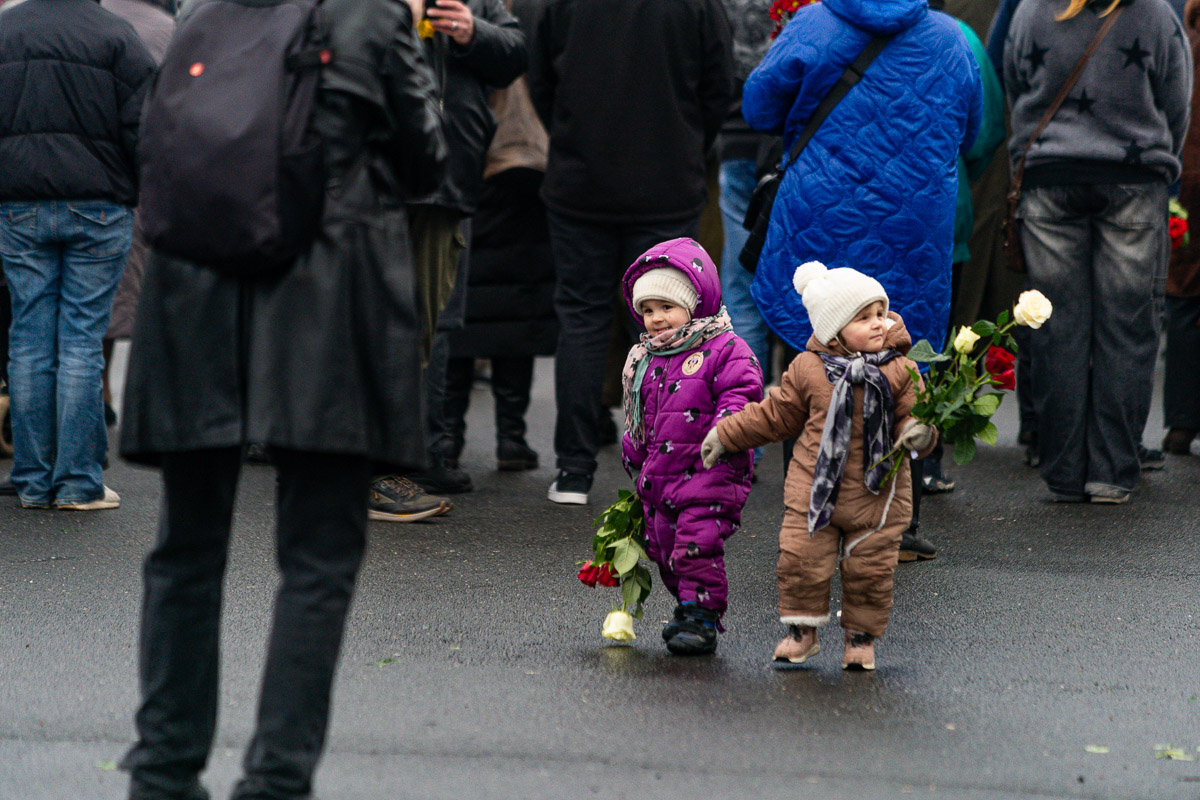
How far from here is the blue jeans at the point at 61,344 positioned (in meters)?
5.99

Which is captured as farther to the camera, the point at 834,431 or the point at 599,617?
A: the point at 599,617

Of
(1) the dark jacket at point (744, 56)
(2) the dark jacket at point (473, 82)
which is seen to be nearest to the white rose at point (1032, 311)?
(2) the dark jacket at point (473, 82)

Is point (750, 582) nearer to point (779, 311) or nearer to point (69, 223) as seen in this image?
point (779, 311)

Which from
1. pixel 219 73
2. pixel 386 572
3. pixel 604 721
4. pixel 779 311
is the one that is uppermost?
pixel 219 73

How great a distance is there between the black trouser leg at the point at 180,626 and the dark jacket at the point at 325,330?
0.10 metres

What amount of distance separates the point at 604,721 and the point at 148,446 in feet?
4.54

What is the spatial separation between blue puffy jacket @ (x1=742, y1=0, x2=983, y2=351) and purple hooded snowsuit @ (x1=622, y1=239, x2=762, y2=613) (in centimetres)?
113

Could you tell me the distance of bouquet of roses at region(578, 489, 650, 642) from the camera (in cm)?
429

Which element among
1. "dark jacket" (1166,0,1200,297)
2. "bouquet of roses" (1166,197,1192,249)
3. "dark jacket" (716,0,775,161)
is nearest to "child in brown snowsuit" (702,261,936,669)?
"dark jacket" (716,0,775,161)

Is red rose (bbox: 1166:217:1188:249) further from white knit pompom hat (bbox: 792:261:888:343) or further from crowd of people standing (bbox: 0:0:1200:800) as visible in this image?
white knit pompom hat (bbox: 792:261:888:343)

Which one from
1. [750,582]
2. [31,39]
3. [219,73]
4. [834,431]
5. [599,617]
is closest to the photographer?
[219,73]

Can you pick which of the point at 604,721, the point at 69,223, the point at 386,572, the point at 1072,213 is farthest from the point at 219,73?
the point at 1072,213

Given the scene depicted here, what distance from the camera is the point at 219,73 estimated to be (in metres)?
2.74

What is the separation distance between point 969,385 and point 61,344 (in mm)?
3697
